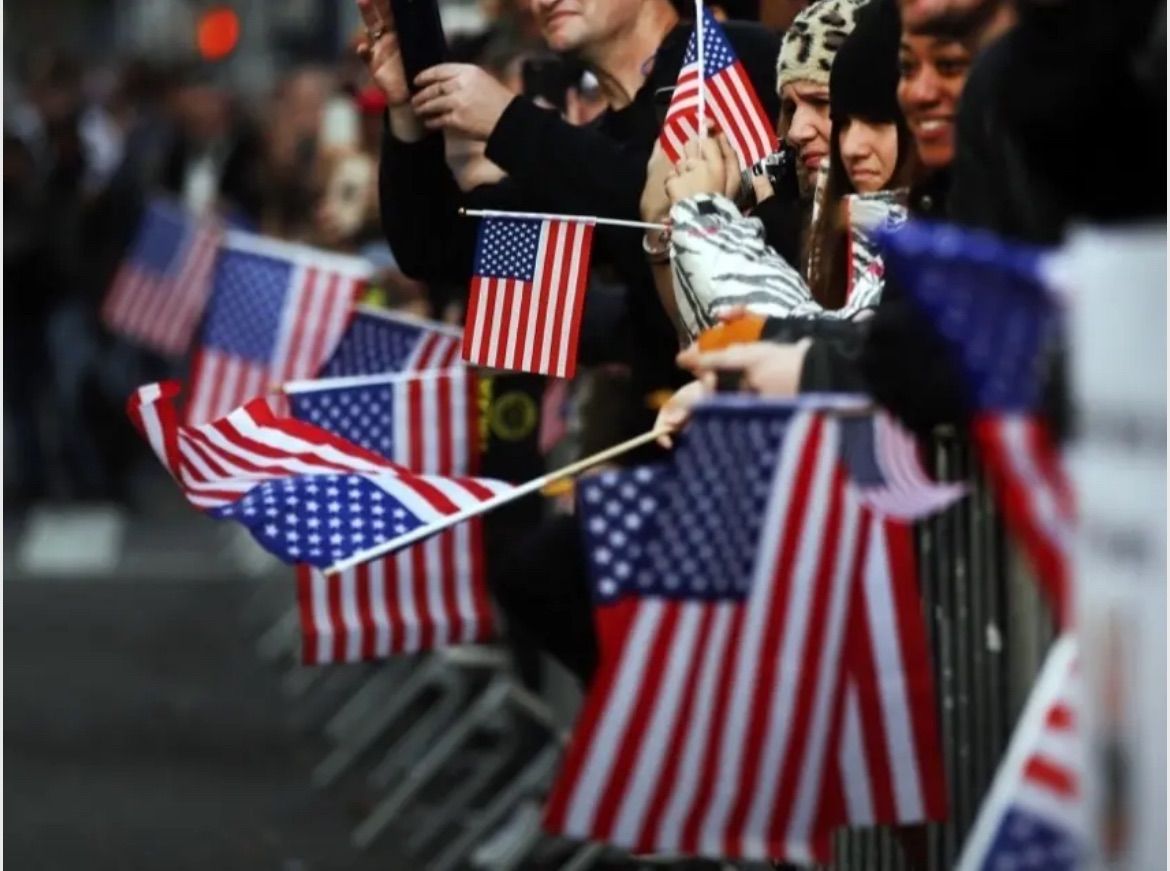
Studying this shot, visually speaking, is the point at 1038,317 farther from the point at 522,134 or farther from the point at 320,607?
the point at 320,607

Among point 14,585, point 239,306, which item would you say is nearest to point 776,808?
point 239,306

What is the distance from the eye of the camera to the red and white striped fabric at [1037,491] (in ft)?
14.4

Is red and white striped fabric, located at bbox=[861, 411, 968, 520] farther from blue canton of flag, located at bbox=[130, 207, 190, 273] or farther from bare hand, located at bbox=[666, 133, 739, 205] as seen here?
blue canton of flag, located at bbox=[130, 207, 190, 273]

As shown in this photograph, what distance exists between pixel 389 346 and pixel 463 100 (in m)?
1.91

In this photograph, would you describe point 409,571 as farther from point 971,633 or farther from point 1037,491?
point 1037,491

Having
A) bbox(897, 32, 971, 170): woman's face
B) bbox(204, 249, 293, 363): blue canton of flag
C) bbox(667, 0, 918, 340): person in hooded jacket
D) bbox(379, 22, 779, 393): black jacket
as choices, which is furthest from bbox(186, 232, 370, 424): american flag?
bbox(897, 32, 971, 170): woman's face

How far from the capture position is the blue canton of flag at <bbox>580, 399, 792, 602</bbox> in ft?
16.8

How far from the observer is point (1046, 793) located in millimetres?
4480

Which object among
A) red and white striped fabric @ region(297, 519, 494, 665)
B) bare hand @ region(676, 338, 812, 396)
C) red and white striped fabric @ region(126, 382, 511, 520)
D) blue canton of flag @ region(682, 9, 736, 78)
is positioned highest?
blue canton of flag @ region(682, 9, 736, 78)

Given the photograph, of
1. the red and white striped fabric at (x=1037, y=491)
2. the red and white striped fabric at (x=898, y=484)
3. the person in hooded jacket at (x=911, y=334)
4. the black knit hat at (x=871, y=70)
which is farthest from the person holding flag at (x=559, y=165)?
the red and white striped fabric at (x=1037, y=491)

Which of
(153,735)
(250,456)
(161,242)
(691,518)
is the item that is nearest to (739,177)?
(250,456)

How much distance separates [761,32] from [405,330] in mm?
1814

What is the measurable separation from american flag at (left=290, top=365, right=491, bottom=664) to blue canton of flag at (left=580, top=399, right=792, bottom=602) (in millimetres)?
3481

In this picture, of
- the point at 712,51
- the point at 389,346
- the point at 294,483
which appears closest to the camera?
the point at 294,483
